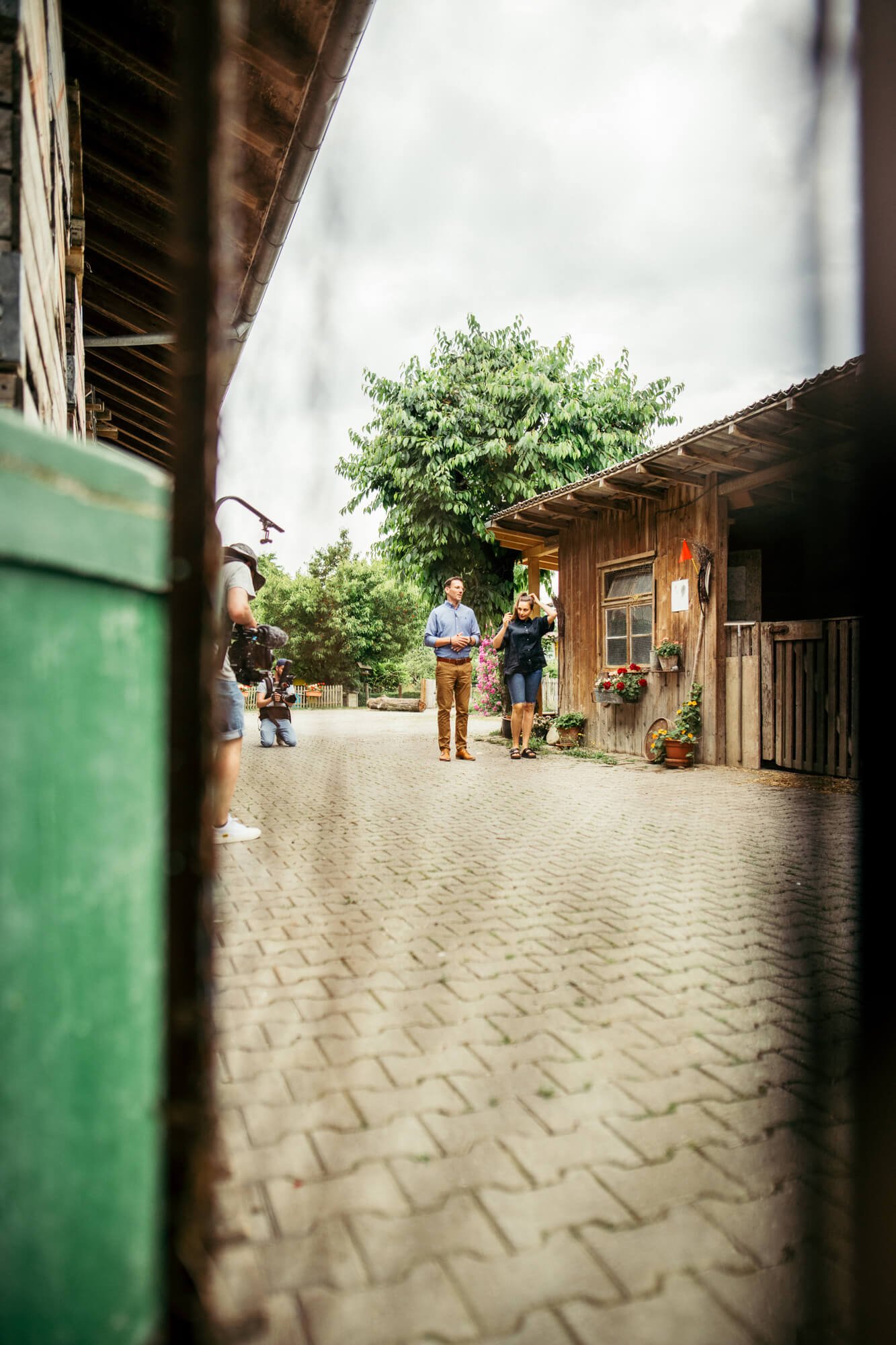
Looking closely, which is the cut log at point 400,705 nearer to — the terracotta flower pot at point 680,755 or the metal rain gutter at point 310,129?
the terracotta flower pot at point 680,755

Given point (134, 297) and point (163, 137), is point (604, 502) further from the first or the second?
point (163, 137)

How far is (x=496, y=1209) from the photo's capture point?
159 centimetres

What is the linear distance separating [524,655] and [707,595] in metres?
2.44

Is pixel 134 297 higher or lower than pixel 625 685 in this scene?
higher

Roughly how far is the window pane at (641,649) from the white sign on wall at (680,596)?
0.78 metres

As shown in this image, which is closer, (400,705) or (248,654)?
(248,654)

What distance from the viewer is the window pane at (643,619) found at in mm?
10898

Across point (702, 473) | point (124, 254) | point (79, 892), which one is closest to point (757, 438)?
point (702, 473)

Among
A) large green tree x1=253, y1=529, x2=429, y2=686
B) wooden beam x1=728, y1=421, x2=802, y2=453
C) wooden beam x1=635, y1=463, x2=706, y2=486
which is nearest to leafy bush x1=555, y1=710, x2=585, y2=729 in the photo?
wooden beam x1=635, y1=463, x2=706, y2=486

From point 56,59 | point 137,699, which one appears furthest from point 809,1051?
point 56,59

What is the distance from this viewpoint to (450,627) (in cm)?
984

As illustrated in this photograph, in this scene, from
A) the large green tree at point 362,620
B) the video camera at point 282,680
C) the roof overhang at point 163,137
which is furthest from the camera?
the large green tree at point 362,620

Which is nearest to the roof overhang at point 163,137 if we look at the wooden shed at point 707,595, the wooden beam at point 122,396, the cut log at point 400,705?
the wooden beam at point 122,396

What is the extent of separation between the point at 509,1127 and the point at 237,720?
3.32m
